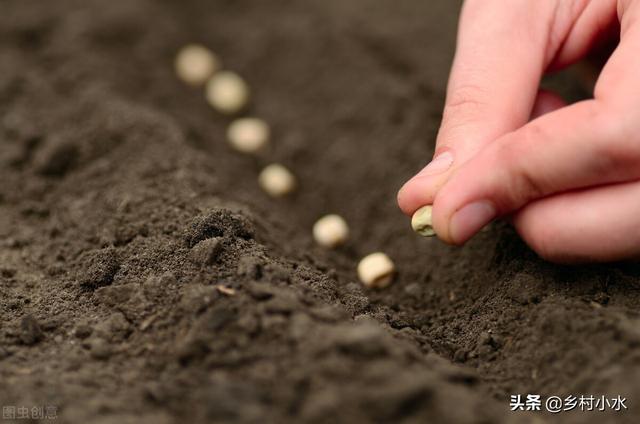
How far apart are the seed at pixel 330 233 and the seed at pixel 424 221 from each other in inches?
20.3

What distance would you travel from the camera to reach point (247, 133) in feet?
8.13

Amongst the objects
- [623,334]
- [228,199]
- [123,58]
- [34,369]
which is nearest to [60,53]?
[123,58]

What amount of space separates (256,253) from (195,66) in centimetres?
141

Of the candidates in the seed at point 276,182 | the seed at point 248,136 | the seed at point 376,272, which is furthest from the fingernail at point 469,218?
the seed at point 248,136

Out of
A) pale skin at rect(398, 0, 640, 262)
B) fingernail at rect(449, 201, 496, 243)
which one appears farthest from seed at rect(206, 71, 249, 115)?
fingernail at rect(449, 201, 496, 243)

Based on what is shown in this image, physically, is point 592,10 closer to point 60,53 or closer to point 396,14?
point 396,14

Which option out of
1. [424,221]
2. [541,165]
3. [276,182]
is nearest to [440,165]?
[424,221]

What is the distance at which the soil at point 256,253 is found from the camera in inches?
47.6

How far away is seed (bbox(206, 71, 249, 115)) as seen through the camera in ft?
8.64

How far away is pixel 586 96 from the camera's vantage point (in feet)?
7.57

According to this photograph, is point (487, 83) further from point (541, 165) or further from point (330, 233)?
point (330, 233)

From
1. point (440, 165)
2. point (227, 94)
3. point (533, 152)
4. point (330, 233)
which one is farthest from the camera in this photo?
point (227, 94)

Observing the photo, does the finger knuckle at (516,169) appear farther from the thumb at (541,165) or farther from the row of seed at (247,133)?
the row of seed at (247,133)

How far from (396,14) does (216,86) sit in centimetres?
81
